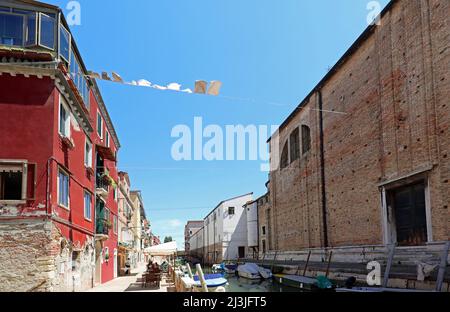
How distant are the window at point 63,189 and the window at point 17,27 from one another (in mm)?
4306

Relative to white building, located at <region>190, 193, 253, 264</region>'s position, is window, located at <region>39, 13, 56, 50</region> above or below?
above

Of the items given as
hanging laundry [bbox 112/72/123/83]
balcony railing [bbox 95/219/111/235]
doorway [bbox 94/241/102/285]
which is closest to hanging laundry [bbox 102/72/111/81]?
hanging laundry [bbox 112/72/123/83]

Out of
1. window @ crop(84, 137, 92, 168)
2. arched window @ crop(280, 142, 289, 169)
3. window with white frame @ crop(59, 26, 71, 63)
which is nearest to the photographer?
window with white frame @ crop(59, 26, 71, 63)

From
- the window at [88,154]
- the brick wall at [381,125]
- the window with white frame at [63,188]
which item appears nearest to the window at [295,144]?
the brick wall at [381,125]

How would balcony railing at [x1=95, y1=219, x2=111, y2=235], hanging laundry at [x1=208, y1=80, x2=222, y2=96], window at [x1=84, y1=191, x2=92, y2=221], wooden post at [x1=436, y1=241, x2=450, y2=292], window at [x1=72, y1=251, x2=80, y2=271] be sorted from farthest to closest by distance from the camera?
balcony railing at [x1=95, y1=219, x2=111, y2=235] < window at [x1=84, y1=191, x2=92, y2=221] < window at [x1=72, y1=251, x2=80, y2=271] < wooden post at [x1=436, y1=241, x2=450, y2=292] < hanging laundry at [x1=208, y1=80, x2=222, y2=96]

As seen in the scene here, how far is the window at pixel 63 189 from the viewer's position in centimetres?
1399

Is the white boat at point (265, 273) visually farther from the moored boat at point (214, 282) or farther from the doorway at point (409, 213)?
the doorway at point (409, 213)

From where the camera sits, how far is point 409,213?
18609mm

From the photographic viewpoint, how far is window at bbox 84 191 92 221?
18.9m

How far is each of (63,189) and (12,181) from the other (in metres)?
2.02

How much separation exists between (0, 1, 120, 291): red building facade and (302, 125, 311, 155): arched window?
2042 cm

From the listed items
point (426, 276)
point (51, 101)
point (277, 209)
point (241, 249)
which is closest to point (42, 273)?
point (51, 101)

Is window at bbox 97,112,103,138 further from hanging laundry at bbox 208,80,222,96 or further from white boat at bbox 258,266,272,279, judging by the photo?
white boat at bbox 258,266,272,279

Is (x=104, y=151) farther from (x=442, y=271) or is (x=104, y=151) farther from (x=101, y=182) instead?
(x=442, y=271)
